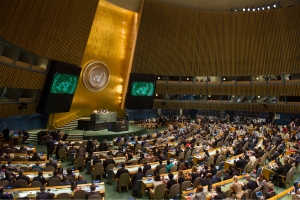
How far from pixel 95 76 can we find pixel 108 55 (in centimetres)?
276

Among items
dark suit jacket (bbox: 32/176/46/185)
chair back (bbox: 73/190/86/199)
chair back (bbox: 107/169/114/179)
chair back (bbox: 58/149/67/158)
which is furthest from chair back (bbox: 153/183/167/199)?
chair back (bbox: 58/149/67/158)

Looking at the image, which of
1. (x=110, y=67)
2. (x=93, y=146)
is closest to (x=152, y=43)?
(x=110, y=67)

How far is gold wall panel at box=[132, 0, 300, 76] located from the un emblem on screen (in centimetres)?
330

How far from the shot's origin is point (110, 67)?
84.4ft

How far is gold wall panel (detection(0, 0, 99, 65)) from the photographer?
1277cm

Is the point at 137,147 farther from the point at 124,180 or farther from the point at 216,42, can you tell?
the point at 216,42

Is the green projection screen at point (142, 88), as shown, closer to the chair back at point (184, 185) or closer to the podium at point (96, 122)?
the podium at point (96, 122)

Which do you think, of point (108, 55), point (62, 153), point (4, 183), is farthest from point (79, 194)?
point (108, 55)

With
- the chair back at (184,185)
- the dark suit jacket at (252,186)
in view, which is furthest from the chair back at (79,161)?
the dark suit jacket at (252,186)

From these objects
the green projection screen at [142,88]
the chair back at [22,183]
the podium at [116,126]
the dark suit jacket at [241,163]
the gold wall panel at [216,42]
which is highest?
the gold wall panel at [216,42]

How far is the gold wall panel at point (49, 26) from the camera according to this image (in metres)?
12.8

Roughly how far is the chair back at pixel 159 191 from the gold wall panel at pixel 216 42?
19402 millimetres

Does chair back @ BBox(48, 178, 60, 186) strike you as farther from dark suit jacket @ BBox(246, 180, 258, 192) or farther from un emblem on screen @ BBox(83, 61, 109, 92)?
un emblem on screen @ BBox(83, 61, 109, 92)

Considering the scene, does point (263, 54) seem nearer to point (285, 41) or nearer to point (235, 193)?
point (285, 41)
